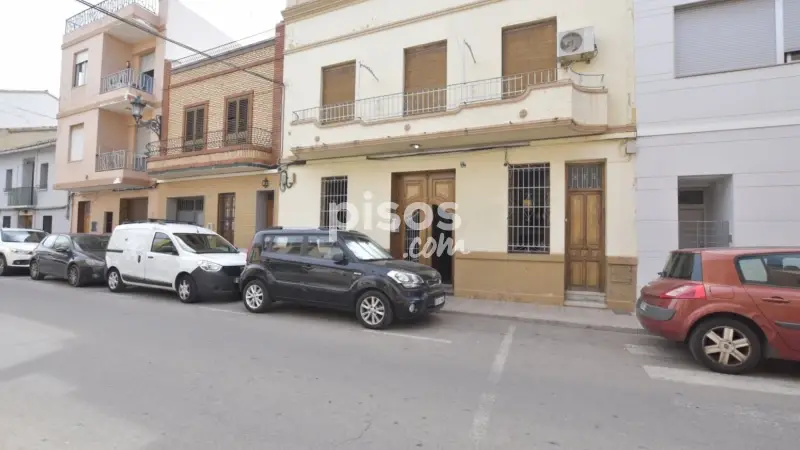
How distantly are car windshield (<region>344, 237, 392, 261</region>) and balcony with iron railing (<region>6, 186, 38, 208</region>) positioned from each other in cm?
2292

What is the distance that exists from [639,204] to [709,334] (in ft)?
14.3

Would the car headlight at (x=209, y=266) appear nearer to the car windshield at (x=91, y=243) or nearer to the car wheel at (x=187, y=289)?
the car wheel at (x=187, y=289)

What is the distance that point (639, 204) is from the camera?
9094mm

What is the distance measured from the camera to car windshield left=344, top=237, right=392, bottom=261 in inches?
314

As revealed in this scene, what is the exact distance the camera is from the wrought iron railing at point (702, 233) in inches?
348

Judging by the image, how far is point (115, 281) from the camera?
441 inches

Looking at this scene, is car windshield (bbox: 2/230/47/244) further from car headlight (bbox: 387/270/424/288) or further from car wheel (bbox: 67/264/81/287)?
car headlight (bbox: 387/270/424/288)

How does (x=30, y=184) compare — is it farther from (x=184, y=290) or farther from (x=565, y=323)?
(x=565, y=323)

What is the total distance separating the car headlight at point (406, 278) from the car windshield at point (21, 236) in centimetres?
1530

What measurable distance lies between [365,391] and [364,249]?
4.12m

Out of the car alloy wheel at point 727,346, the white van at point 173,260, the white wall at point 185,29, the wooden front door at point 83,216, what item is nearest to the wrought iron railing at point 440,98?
the white van at point 173,260

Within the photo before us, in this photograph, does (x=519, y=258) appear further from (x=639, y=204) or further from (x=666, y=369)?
(x=666, y=369)

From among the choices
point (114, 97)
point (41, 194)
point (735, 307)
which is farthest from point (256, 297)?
point (41, 194)

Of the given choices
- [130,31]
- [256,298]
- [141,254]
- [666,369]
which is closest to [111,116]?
[130,31]
